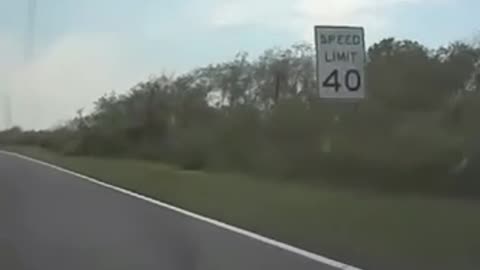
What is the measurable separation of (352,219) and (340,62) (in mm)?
6178

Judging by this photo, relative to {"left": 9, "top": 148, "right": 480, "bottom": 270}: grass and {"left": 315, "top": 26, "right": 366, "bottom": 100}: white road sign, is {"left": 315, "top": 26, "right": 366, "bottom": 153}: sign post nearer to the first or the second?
{"left": 315, "top": 26, "right": 366, "bottom": 100}: white road sign

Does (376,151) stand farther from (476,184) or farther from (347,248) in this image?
(347,248)

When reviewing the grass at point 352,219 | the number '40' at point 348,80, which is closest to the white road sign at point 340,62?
the number '40' at point 348,80

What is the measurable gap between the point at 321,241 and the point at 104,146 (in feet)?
186

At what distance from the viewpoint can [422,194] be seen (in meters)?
21.0

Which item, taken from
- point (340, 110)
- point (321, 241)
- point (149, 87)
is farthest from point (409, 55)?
point (149, 87)

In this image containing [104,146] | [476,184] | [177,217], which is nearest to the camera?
[177,217]

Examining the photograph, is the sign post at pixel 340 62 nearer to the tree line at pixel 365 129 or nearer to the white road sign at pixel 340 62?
the white road sign at pixel 340 62

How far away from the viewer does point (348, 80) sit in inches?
845

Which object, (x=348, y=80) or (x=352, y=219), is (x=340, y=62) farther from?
(x=352, y=219)

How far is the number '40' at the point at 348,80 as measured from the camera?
69.7ft

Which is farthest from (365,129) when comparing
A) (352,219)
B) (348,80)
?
(352,219)

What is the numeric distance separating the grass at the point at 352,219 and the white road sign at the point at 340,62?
2.53 meters

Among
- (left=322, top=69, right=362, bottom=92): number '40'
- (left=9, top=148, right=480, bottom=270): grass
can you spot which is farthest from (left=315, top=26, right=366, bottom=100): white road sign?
(left=9, top=148, right=480, bottom=270): grass
